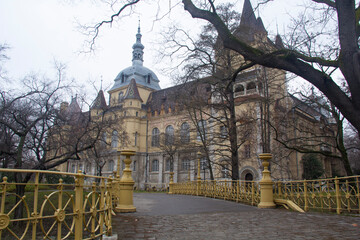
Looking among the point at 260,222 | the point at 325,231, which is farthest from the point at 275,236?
the point at 260,222

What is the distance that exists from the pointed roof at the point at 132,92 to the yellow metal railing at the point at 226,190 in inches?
1278

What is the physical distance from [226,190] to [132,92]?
41130 millimetres

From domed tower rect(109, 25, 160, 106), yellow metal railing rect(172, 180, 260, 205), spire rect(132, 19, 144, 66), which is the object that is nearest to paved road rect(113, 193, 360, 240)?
yellow metal railing rect(172, 180, 260, 205)

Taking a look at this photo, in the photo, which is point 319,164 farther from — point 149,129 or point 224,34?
point 224,34

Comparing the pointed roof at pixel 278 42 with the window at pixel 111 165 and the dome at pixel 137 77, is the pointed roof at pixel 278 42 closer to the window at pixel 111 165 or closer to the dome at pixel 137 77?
the window at pixel 111 165

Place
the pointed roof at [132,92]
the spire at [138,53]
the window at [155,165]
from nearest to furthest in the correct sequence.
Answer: the window at [155,165] < the pointed roof at [132,92] < the spire at [138,53]

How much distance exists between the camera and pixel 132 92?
53.2m

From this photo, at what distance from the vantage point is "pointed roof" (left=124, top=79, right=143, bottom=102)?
174 feet

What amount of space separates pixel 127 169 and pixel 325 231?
599 centimetres

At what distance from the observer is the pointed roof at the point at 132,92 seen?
53.0 metres

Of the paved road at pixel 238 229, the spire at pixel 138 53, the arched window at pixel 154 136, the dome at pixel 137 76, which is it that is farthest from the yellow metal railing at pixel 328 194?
the spire at pixel 138 53

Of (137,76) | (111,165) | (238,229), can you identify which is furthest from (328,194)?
(137,76)

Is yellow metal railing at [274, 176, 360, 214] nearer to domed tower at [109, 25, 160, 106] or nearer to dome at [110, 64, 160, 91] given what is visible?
domed tower at [109, 25, 160, 106]

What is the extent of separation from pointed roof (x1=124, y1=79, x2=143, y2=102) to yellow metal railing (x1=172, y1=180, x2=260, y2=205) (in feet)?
107
